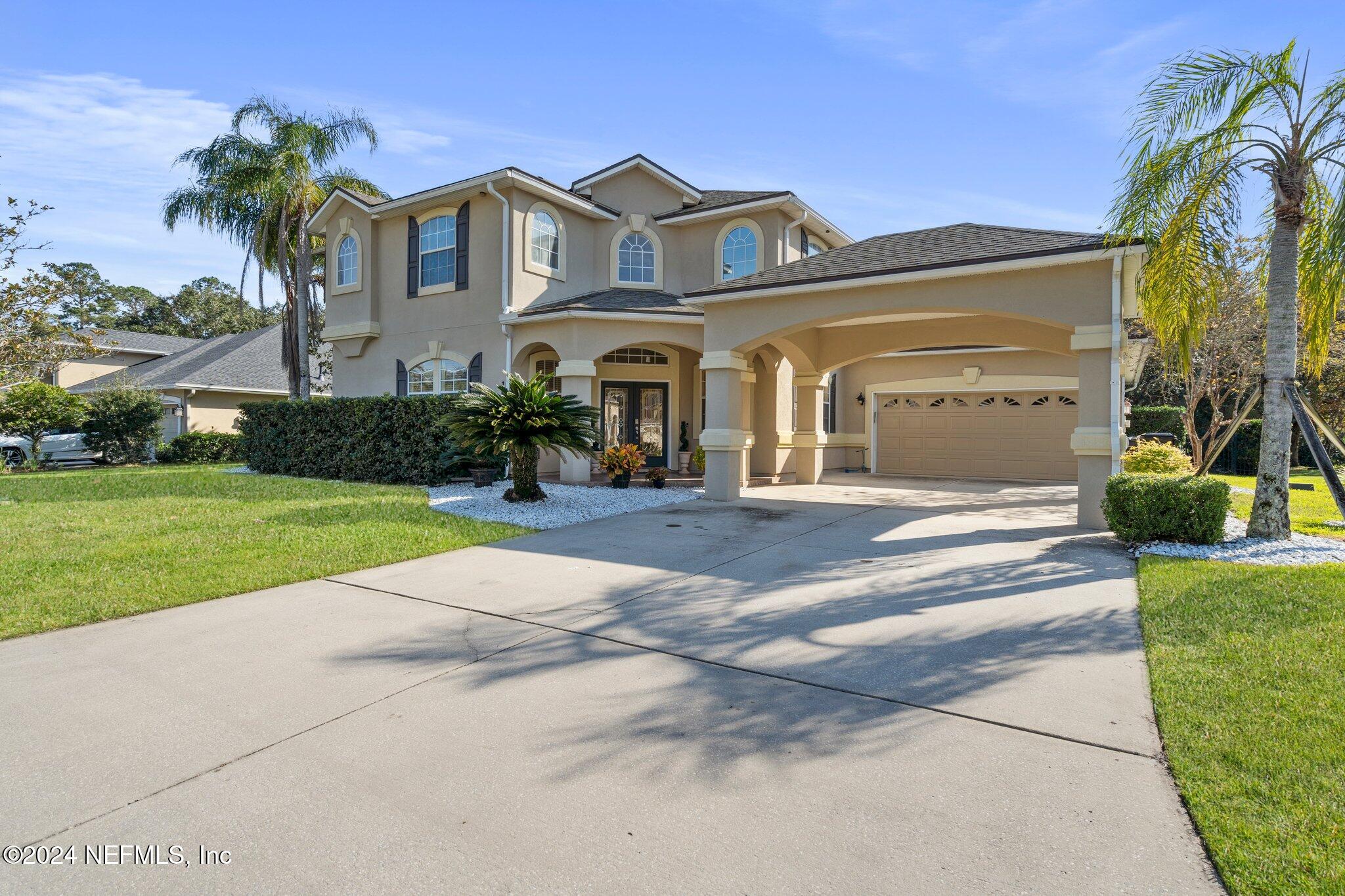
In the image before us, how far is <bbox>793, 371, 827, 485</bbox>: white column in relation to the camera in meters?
15.8

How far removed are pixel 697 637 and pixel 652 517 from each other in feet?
18.4

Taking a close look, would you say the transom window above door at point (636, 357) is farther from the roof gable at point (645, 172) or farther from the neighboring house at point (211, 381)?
the neighboring house at point (211, 381)

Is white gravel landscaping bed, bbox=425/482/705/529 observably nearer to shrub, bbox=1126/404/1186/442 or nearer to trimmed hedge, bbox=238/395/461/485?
trimmed hedge, bbox=238/395/461/485

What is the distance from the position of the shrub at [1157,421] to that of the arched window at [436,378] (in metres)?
19.9

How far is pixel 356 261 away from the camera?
18.4 meters

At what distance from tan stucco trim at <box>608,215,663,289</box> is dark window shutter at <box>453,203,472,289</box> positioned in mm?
3503

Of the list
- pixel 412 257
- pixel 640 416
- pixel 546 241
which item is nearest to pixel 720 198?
pixel 546 241

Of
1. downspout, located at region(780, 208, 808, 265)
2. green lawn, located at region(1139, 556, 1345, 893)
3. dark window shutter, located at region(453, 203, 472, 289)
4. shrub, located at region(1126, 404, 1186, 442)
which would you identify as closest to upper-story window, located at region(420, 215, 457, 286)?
dark window shutter, located at region(453, 203, 472, 289)

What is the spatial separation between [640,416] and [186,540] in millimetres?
10284

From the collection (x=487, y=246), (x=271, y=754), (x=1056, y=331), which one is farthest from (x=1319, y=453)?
(x=487, y=246)

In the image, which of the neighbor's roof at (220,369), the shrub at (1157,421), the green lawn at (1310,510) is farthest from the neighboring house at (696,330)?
the neighbor's roof at (220,369)

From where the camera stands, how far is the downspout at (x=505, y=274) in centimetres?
1516

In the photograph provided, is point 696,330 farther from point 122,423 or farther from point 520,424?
point 122,423

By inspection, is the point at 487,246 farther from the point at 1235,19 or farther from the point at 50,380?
the point at 50,380
